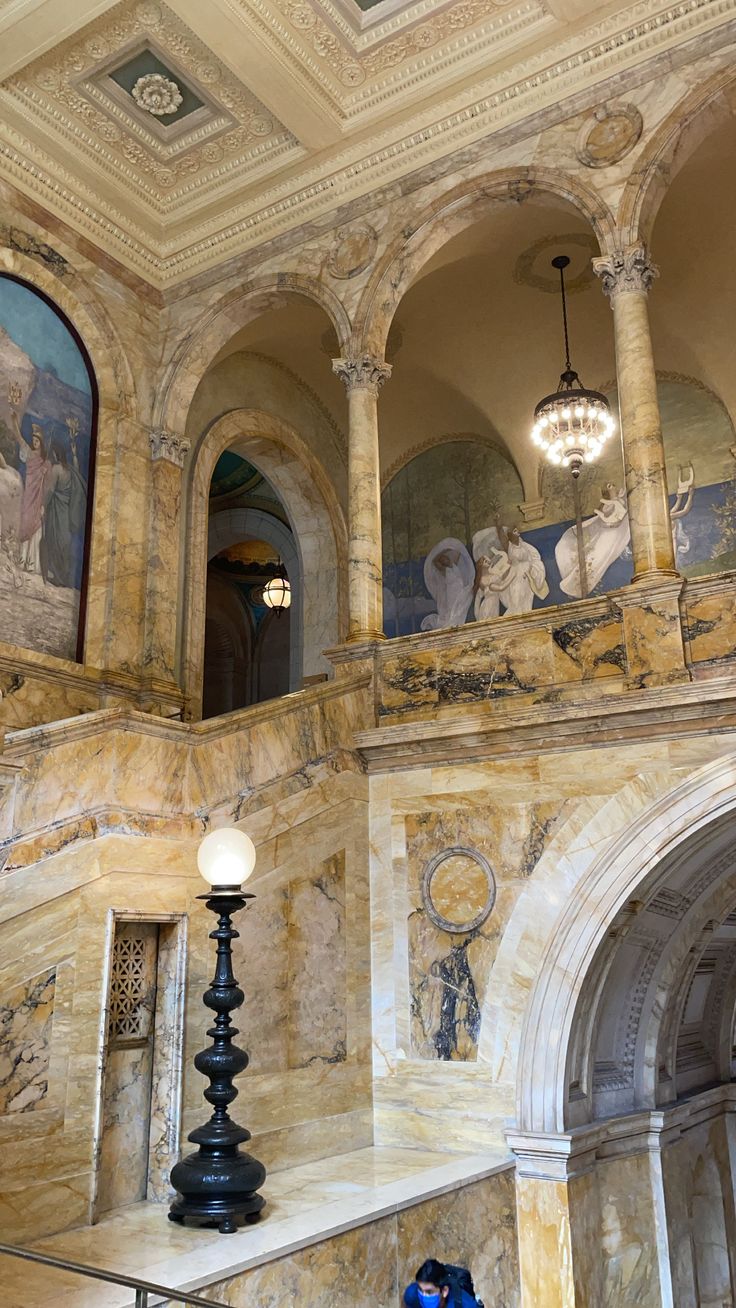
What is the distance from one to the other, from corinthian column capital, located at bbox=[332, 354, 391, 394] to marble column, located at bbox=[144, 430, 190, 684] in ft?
7.56

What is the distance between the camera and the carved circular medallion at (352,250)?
9.87 m

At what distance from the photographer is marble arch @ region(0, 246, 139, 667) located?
9.95 meters

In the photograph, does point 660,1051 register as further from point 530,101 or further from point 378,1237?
point 530,101

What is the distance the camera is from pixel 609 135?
8.63 metres

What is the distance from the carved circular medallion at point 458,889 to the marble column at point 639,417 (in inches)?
88.3

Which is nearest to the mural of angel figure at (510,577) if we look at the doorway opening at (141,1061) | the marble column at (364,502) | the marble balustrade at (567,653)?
the marble column at (364,502)

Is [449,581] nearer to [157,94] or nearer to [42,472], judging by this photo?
[42,472]

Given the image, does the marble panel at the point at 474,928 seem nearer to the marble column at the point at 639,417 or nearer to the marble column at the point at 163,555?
the marble column at the point at 639,417

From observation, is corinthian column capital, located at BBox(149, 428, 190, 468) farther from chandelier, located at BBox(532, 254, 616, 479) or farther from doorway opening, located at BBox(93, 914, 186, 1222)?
doorway opening, located at BBox(93, 914, 186, 1222)

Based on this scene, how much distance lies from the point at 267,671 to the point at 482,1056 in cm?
1231

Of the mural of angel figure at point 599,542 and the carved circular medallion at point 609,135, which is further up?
the carved circular medallion at point 609,135

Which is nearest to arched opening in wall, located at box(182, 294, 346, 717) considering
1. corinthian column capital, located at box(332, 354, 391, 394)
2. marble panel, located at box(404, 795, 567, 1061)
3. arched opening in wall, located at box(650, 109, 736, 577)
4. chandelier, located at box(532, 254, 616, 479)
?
corinthian column capital, located at box(332, 354, 391, 394)

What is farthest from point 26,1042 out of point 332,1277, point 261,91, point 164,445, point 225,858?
point 261,91

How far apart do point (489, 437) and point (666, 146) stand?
5552 millimetres
